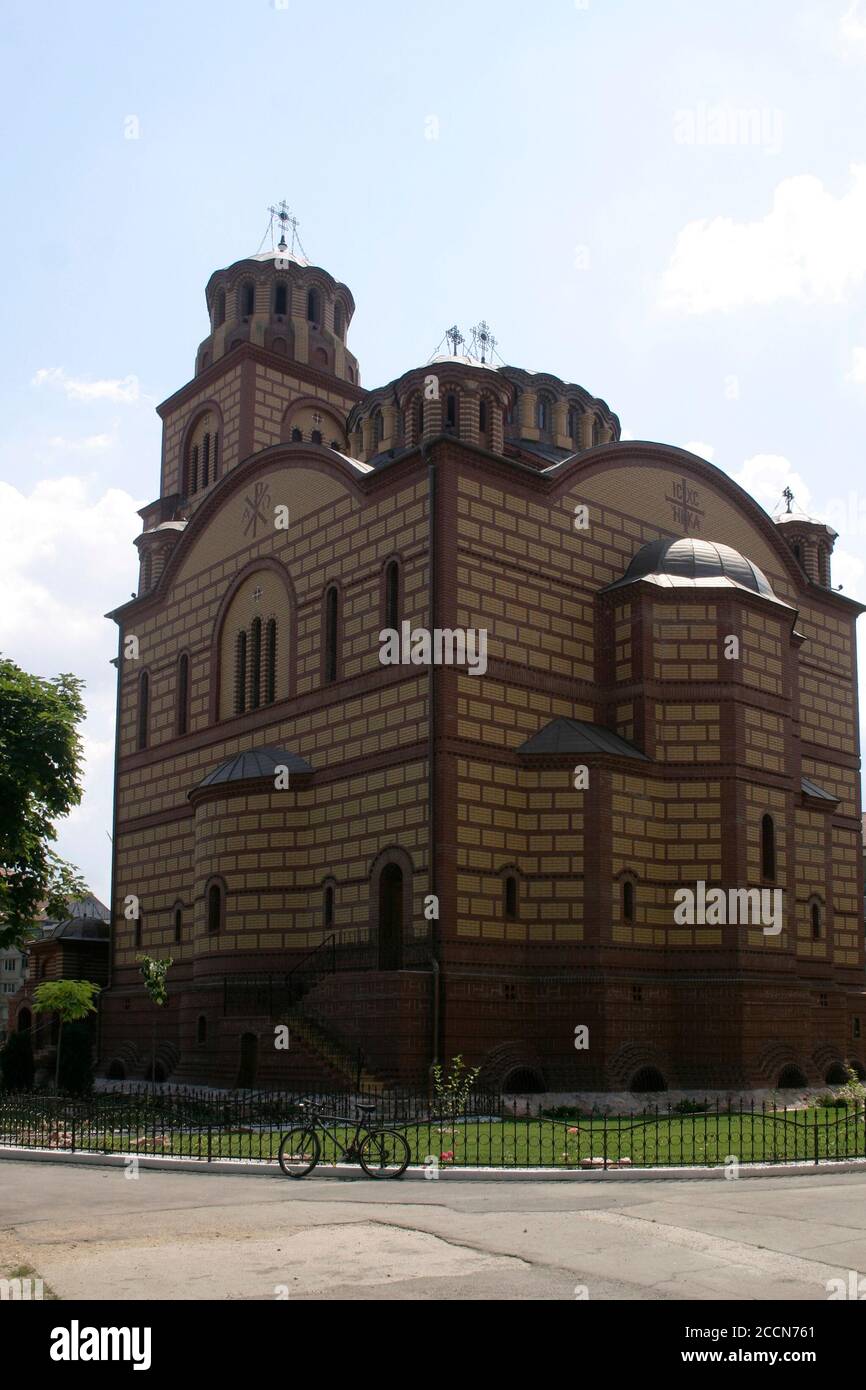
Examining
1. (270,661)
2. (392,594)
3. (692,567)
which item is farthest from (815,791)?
(270,661)

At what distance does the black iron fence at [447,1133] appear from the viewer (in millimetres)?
16953

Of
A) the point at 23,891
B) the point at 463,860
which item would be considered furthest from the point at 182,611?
the point at 463,860

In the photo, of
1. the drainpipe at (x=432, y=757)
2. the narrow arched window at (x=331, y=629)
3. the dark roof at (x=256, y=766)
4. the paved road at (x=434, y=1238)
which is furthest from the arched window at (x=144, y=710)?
the paved road at (x=434, y=1238)

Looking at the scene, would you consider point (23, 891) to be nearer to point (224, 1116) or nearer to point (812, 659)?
point (224, 1116)

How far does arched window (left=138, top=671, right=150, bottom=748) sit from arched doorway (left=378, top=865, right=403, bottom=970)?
38.4 feet

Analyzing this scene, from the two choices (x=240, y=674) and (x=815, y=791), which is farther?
(x=240, y=674)

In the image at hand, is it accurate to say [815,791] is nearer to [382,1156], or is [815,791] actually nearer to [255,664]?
[255,664]

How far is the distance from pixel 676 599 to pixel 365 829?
8125 mm

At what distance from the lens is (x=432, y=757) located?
2644 centimetres

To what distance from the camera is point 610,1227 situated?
12070 mm

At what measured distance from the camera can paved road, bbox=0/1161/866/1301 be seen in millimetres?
9430

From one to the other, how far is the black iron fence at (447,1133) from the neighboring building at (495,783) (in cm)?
288

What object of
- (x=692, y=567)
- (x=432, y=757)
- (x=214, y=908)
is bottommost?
(x=214, y=908)

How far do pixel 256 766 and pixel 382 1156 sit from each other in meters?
15.3
